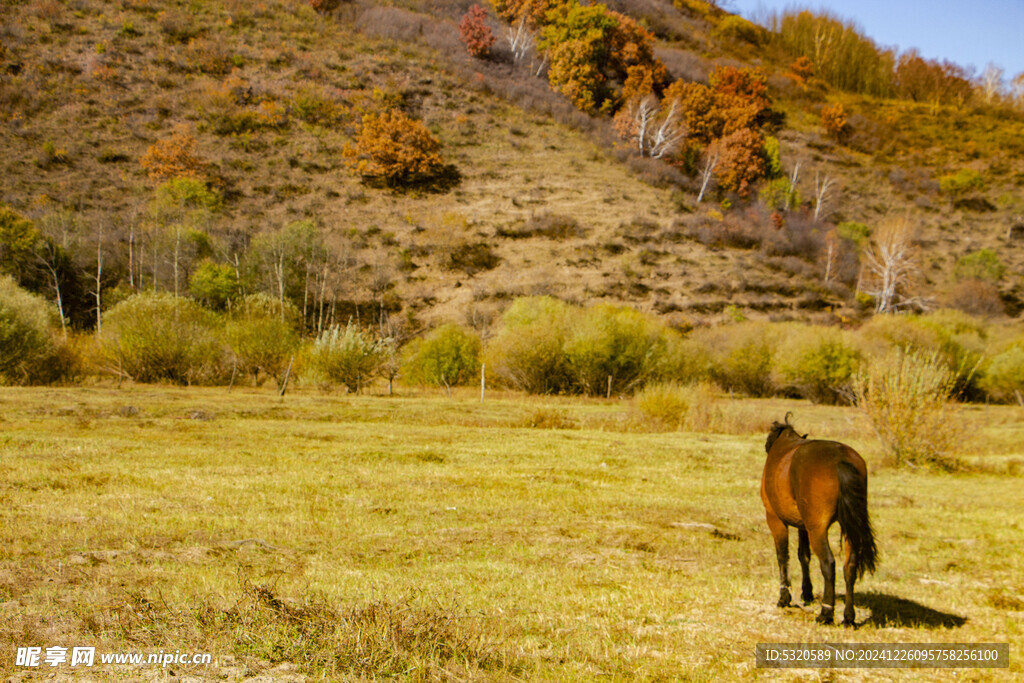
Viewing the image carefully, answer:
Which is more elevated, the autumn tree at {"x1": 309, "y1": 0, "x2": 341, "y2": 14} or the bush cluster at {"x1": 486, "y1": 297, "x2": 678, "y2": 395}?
the autumn tree at {"x1": 309, "y1": 0, "x2": 341, "y2": 14}

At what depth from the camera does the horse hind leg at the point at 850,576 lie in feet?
16.4

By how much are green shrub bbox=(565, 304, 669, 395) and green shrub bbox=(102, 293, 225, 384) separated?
16428mm

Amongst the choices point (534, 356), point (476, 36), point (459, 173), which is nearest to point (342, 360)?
point (534, 356)

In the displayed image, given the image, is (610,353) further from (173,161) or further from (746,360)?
(173,161)

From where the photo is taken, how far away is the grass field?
14.6 ft

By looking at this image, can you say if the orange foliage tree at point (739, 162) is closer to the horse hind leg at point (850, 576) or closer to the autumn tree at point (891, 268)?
the autumn tree at point (891, 268)

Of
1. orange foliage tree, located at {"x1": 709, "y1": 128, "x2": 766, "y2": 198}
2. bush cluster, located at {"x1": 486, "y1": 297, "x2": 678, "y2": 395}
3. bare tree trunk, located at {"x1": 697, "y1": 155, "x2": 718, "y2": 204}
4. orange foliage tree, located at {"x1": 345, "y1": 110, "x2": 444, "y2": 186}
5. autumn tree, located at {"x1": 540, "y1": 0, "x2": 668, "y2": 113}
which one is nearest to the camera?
bush cluster, located at {"x1": 486, "y1": 297, "x2": 678, "y2": 395}

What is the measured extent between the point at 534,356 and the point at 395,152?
39286 mm

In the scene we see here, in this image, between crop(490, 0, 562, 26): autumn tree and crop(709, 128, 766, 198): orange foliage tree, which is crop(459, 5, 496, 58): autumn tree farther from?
crop(709, 128, 766, 198): orange foliage tree

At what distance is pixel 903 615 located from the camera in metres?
5.94

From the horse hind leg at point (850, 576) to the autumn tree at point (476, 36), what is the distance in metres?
92.8

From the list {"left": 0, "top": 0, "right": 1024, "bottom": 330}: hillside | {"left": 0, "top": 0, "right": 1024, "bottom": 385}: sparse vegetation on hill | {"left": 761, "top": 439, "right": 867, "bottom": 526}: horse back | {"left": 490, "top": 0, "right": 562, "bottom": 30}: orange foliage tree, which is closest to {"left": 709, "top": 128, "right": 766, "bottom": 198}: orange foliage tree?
{"left": 0, "top": 0, "right": 1024, "bottom": 385}: sparse vegetation on hill

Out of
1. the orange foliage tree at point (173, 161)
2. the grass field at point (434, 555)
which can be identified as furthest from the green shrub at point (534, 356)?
the orange foliage tree at point (173, 161)

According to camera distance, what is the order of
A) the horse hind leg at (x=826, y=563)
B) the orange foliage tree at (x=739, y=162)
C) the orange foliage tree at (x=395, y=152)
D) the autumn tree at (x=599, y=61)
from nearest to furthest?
1. the horse hind leg at (x=826, y=563)
2. the orange foliage tree at (x=395, y=152)
3. the orange foliage tree at (x=739, y=162)
4. the autumn tree at (x=599, y=61)
